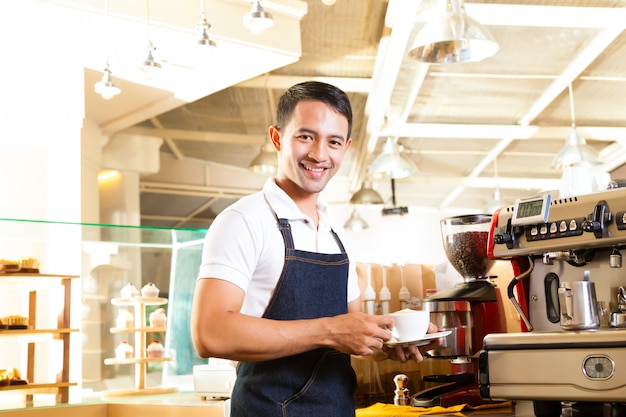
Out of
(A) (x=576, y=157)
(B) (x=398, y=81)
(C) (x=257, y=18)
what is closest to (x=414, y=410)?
(C) (x=257, y=18)

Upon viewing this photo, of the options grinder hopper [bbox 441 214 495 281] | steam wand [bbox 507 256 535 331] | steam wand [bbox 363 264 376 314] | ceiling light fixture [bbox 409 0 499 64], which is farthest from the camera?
ceiling light fixture [bbox 409 0 499 64]

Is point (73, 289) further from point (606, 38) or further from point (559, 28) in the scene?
point (606, 38)

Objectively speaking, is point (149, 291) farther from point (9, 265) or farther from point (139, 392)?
point (9, 265)

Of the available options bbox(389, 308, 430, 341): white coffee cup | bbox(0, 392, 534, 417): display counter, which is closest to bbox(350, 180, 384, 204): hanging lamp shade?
bbox(0, 392, 534, 417): display counter

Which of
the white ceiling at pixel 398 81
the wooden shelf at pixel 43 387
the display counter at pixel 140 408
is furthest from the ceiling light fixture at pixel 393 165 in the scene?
the wooden shelf at pixel 43 387

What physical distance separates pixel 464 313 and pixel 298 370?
27.9 inches

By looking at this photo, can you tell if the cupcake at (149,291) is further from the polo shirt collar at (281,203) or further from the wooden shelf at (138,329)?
the polo shirt collar at (281,203)

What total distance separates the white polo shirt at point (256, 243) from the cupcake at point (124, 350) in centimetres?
233

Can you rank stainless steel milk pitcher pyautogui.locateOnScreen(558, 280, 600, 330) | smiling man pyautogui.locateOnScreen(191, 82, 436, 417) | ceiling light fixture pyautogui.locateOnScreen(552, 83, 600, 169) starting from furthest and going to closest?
ceiling light fixture pyautogui.locateOnScreen(552, 83, 600, 169), stainless steel milk pitcher pyautogui.locateOnScreen(558, 280, 600, 330), smiling man pyautogui.locateOnScreen(191, 82, 436, 417)

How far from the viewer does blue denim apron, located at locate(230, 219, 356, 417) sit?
1.84 m

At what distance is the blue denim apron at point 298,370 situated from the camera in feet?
6.05

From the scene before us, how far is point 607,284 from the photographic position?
203 centimetres

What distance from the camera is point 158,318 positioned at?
415 centimetres

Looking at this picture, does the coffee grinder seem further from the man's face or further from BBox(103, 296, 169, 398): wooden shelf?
BBox(103, 296, 169, 398): wooden shelf
